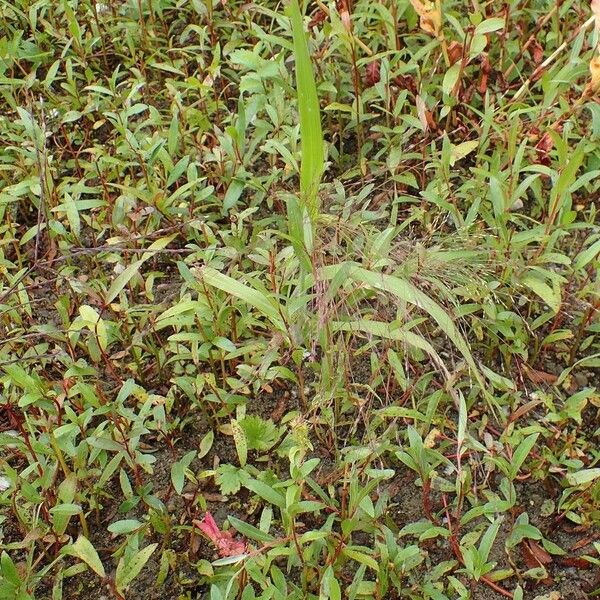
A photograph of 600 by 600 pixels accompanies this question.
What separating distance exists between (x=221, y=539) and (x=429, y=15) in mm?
1542

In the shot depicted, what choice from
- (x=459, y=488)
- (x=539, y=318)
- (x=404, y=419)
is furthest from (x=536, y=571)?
(x=539, y=318)

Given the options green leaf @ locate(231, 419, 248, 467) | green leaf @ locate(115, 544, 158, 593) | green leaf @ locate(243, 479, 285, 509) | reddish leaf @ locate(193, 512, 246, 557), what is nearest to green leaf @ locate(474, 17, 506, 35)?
green leaf @ locate(231, 419, 248, 467)

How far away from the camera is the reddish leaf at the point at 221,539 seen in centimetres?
160

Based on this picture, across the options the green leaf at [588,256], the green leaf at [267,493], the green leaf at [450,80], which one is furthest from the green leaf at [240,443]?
the green leaf at [450,80]

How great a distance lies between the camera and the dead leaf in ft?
7.30

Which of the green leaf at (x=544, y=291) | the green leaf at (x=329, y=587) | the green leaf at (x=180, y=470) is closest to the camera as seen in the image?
the green leaf at (x=329, y=587)

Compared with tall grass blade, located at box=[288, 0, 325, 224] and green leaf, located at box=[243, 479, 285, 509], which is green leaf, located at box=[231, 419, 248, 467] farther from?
tall grass blade, located at box=[288, 0, 325, 224]

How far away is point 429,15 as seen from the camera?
7.36ft

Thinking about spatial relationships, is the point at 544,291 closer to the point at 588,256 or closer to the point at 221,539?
the point at 588,256

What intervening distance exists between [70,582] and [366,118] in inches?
59.9

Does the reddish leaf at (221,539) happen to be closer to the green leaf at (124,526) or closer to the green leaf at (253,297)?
the green leaf at (124,526)

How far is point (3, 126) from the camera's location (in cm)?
249

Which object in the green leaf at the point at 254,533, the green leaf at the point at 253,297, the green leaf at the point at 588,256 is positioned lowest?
the green leaf at the point at 254,533

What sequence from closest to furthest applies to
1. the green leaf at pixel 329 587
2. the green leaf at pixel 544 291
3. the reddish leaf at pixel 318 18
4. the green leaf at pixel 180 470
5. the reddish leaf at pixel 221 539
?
1. the green leaf at pixel 329 587
2. the reddish leaf at pixel 221 539
3. the green leaf at pixel 180 470
4. the green leaf at pixel 544 291
5. the reddish leaf at pixel 318 18
